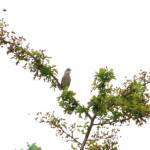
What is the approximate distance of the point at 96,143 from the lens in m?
8.57

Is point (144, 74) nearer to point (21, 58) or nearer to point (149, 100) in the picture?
point (149, 100)

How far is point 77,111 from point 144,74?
205 centimetres

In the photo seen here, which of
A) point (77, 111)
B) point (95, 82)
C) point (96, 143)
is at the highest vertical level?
point (95, 82)

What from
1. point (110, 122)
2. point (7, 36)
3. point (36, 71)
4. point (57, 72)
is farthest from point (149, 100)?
point (7, 36)

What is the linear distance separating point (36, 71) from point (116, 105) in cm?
236

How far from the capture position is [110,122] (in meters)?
8.35

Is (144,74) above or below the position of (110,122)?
above

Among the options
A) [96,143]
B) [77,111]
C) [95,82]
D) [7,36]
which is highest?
[7,36]

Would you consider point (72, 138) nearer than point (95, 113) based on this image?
No

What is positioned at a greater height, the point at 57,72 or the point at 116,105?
the point at 57,72

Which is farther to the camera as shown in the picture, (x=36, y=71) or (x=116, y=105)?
(x=36, y=71)

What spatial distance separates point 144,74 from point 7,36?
12.4ft

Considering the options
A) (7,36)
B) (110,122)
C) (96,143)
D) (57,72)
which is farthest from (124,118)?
(7,36)

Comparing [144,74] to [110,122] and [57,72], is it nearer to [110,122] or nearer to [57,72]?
[110,122]
